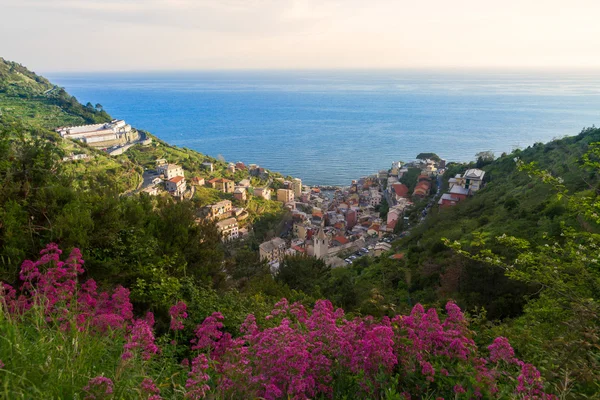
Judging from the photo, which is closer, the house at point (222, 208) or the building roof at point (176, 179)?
the house at point (222, 208)

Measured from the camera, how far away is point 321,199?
37625mm

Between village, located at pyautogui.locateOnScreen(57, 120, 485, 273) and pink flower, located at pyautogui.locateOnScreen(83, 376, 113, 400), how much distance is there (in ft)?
47.4

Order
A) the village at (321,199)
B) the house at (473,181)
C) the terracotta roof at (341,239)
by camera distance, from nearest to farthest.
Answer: the village at (321,199), the terracotta roof at (341,239), the house at (473,181)

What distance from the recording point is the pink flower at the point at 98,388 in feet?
4.95

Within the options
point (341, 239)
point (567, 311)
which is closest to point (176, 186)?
point (341, 239)

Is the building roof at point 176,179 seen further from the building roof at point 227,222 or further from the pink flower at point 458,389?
the pink flower at point 458,389

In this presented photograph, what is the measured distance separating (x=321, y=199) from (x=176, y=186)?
14.3m

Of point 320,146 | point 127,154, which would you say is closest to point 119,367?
point 127,154

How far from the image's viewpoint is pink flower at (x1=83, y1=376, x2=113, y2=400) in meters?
1.51

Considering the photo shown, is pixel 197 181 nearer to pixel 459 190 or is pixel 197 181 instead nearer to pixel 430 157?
pixel 459 190

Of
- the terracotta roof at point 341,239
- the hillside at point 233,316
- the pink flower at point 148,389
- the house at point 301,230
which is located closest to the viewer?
the pink flower at point 148,389

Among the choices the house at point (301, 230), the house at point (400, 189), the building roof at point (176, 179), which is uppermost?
the building roof at point (176, 179)

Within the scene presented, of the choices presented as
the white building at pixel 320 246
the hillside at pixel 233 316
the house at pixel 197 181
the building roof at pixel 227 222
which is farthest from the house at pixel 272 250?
the house at pixel 197 181

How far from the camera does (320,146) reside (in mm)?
61656
